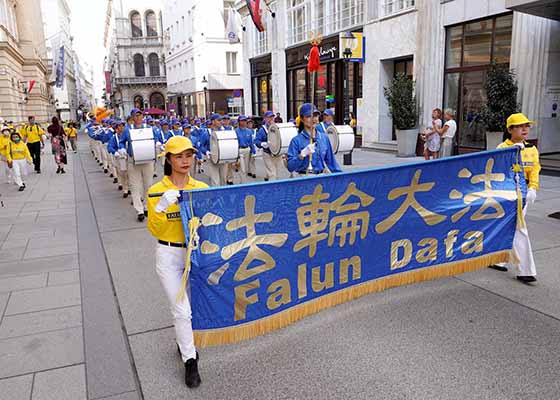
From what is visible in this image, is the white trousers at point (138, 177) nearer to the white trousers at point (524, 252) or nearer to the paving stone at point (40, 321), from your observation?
the paving stone at point (40, 321)

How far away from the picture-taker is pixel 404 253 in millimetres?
4816

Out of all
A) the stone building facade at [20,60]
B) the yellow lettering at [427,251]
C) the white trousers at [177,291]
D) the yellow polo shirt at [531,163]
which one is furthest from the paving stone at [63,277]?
the stone building facade at [20,60]

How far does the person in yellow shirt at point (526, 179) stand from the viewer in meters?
5.17

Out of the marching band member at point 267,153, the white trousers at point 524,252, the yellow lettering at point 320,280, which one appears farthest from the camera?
the marching band member at point 267,153

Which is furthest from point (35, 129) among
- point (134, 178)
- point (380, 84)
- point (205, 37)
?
point (205, 37)

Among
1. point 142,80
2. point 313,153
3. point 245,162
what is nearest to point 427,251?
point 313,153

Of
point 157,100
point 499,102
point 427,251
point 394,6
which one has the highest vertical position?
point 394,6

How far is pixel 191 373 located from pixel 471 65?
14454 mm

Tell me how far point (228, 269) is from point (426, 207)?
2.34 m

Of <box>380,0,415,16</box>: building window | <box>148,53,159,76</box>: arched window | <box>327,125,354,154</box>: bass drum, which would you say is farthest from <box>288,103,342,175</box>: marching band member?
<box>148,53,159,76</box>: arched window

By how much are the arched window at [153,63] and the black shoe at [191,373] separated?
8559cm

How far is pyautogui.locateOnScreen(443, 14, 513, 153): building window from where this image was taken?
1389cm

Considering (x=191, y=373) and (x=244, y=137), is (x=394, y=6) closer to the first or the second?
(x=244, y=137)

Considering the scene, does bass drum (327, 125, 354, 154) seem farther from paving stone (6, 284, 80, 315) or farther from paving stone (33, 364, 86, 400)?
paving stone (33, 364, 86, 400)
